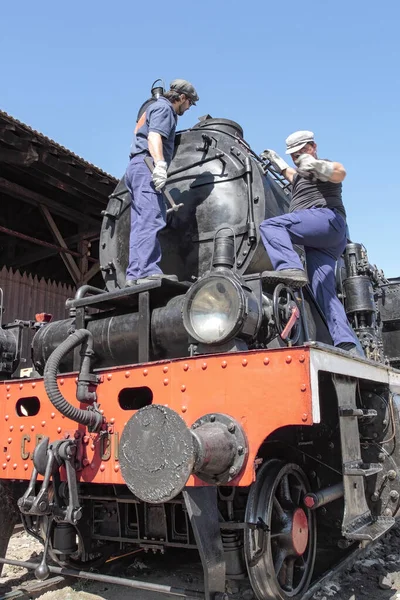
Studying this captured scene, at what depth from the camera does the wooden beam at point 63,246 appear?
7.82 meters

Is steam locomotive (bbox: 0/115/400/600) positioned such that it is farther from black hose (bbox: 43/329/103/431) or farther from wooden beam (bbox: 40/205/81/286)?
wooden beam (bbox: 40/205/81/286)

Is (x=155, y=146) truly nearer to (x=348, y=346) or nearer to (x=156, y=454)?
(x=348, y=346)

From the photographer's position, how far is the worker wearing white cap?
290 centimetres

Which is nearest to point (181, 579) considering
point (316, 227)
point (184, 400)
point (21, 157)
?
point (184, 400)

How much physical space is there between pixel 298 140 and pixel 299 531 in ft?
7.20

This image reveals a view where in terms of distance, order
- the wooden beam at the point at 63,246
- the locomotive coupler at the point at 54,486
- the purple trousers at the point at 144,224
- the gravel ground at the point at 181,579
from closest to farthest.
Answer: the locomotive coupler at the point at 54,486
the gravel ground at the point at 181,579
the purple trousers at the point at 144,224
the wooden beam at the point at 63,246

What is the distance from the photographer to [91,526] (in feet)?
9.68

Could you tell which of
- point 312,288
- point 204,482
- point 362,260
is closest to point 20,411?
point 204,482

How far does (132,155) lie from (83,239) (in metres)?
5.36

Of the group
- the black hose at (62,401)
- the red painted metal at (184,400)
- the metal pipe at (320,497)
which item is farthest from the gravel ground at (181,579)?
the black hose at (62,401)

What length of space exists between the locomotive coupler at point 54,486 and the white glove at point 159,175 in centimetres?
142

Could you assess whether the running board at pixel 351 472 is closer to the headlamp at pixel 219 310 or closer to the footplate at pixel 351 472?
the footplate at pixel 351 472

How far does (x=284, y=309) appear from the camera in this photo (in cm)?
258

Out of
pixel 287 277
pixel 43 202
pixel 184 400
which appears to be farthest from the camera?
pixel 43 202
